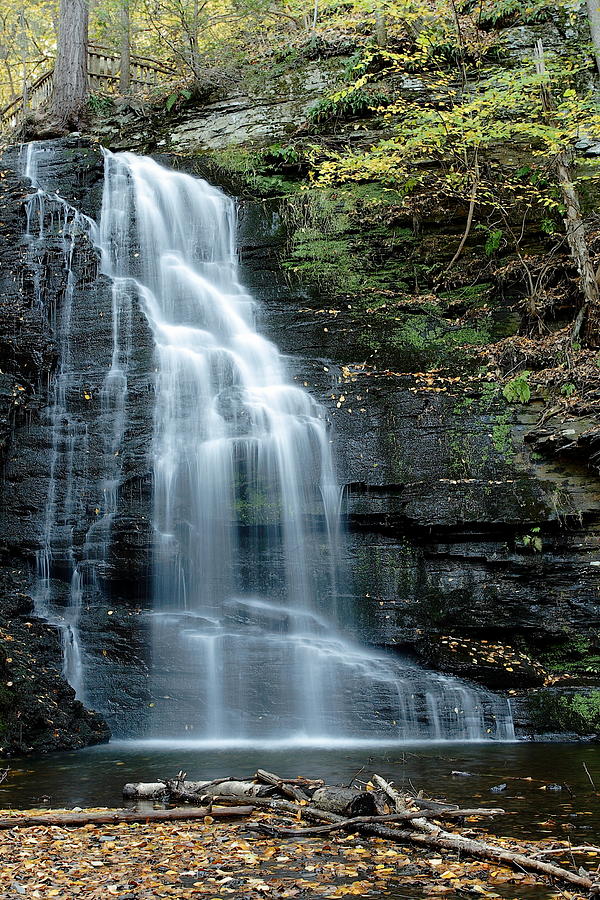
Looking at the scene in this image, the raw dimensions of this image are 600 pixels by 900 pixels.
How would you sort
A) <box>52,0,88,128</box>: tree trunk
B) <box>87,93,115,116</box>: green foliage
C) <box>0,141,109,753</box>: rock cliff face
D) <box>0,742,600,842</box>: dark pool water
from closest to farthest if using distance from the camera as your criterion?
<box>0,742,600,842</box>: dark pool water < <box>0,141,109,753</box>: rock cliff face < <box>52,0,88,128</box>: tree trunk < <box>87,93,115,116</box>: green foliage

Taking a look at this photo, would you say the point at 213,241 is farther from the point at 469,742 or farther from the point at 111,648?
the point at 469,742

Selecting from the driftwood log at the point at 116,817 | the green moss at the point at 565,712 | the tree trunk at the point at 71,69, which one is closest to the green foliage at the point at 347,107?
the tree trunk at the point at 71,69

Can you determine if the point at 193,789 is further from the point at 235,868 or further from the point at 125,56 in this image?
the point at 125,56

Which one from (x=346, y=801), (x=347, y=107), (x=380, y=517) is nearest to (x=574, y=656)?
(x=380, y=517)

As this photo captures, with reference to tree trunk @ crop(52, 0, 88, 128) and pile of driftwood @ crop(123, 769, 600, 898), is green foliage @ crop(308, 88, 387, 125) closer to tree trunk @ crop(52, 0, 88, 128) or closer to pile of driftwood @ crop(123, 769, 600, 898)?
tree trunk @ crop(52, 0, 88, 128)

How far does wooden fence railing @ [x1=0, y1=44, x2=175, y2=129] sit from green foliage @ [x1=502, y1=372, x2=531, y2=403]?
1442cm

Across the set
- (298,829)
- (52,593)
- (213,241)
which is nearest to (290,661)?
(52,593)

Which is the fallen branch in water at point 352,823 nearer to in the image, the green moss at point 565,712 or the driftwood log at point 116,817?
the driftwood log at point 116,817

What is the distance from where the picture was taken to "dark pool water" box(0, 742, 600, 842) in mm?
5102

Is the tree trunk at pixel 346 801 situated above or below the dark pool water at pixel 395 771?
above

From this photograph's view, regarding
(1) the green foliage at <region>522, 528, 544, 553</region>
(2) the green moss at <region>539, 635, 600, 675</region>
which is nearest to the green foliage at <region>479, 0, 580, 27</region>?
(1) the green foliage at <region>522, 528, 544, 553</region>

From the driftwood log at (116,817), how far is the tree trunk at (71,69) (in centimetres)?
1637

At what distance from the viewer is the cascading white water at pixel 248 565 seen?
8789 mm

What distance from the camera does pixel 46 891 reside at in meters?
3.46
